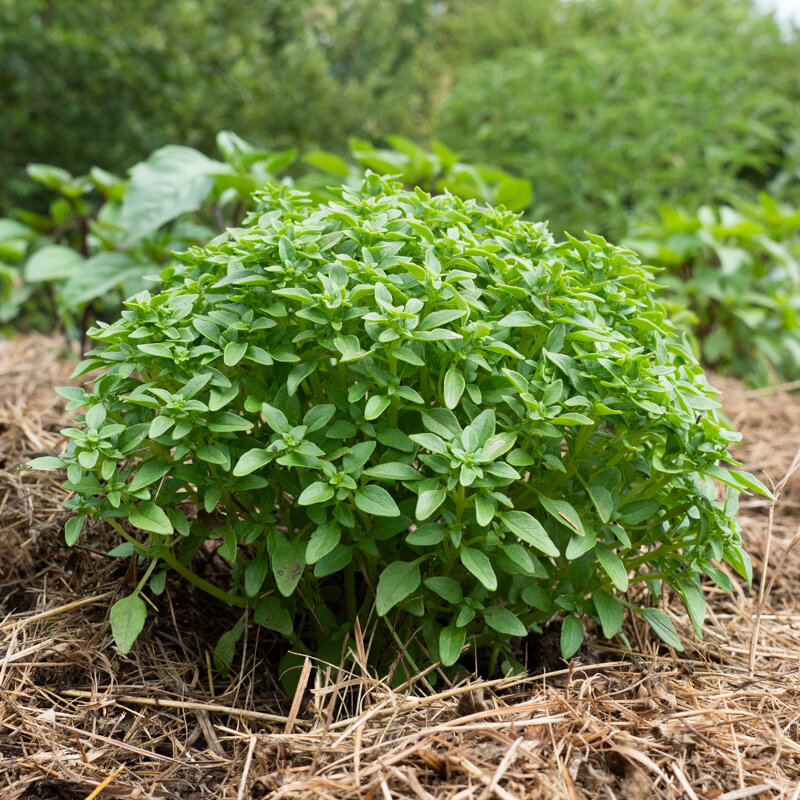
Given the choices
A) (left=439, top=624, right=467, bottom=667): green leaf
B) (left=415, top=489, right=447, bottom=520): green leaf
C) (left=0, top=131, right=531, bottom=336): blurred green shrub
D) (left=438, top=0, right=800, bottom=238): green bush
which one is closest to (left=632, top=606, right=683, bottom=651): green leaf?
(left=439, top=624, right=467, bottom=667): green leaf

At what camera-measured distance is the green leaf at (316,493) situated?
123cm

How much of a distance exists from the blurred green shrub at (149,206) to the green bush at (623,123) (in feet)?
6.95

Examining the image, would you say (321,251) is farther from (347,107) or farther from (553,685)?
(347,107)

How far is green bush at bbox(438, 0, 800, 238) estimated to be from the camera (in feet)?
17.1

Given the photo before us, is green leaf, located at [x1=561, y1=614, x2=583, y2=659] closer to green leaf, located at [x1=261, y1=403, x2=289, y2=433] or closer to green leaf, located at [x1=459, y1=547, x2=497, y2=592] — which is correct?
green leaf, located at [x1=459, y1=547, x2=497, y2=592]

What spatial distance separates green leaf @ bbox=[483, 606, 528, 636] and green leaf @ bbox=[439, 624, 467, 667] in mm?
56

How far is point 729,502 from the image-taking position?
4.66 feet

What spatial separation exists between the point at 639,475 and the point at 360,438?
1.92 feet

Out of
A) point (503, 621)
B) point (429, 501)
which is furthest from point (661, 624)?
point (429, 501)

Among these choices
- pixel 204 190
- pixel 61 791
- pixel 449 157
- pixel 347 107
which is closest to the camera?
pixel 61 791

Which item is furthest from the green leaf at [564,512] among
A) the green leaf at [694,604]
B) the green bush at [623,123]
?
the green bush at [623,123]

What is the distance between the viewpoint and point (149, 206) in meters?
2.67

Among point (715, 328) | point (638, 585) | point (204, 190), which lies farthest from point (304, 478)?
point (715, 328)

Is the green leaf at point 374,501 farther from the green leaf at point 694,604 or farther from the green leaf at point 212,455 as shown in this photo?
the green leaf at point 694,604
